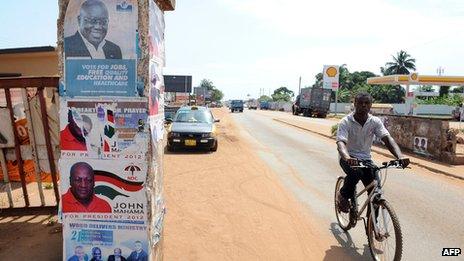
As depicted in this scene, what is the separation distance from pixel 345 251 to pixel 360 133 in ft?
5.21

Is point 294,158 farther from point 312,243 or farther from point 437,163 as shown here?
point 312,243

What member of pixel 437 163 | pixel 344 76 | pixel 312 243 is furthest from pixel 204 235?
pixel 344 76

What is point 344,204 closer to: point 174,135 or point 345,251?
point 345,251

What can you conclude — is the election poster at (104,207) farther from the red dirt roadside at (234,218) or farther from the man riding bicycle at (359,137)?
the man riding bicycle at (359,137)

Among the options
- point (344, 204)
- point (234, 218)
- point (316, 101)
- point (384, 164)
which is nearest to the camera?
point (384, 164)

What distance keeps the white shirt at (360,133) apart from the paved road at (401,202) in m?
1.31

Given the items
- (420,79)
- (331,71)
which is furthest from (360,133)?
(331,71)

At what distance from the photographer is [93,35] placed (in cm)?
394

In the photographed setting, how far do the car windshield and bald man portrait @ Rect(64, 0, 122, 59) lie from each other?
12222 mm

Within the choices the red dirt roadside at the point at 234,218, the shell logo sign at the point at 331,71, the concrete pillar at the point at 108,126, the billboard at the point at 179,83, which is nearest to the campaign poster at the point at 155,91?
the concrete pillar at the point at 108,126

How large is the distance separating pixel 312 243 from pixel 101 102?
11.5ft

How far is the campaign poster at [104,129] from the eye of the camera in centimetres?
399

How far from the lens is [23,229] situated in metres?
5.95

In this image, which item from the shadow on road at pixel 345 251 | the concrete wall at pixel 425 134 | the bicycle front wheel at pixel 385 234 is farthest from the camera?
the concrete wall at pixel 425 134
